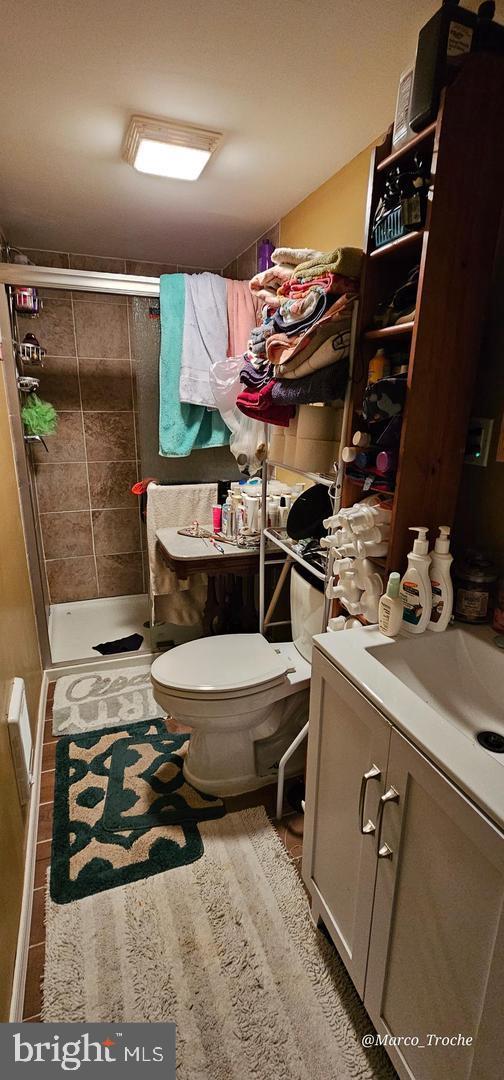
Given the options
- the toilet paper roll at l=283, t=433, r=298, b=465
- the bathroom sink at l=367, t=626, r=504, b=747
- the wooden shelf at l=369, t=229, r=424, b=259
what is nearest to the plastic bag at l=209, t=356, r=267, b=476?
the toilet paper roll at l=283, t=433, r=298, b=465

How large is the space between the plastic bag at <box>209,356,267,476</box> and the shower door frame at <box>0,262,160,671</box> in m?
0.44

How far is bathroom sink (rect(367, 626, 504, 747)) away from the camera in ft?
3.29

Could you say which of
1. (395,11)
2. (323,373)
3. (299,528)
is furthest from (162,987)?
(395,11)

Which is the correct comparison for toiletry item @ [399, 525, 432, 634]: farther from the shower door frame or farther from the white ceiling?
the shower door frame

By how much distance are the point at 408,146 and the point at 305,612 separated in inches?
49.3

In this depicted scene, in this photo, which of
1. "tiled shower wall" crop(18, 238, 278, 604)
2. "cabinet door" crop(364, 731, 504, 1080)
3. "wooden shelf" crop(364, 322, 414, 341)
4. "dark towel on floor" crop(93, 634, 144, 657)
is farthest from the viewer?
"tiled shower wall" crop(18, 238, 278, 604)

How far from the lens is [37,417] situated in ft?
8.35

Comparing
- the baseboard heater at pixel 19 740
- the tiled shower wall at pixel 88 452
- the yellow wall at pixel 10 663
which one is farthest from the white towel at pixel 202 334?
the baseboard heater at pixel 19 740

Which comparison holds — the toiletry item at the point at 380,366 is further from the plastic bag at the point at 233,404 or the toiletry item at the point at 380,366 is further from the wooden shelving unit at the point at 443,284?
the plastic bag at the point at 233,404

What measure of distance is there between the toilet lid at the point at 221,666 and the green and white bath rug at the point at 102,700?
57cm

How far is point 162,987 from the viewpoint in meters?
1.12

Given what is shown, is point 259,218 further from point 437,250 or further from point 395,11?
point 437,250

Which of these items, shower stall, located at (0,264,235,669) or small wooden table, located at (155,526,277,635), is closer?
small wooden table, located at (155,526,277,635)

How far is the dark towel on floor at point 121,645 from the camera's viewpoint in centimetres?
261
